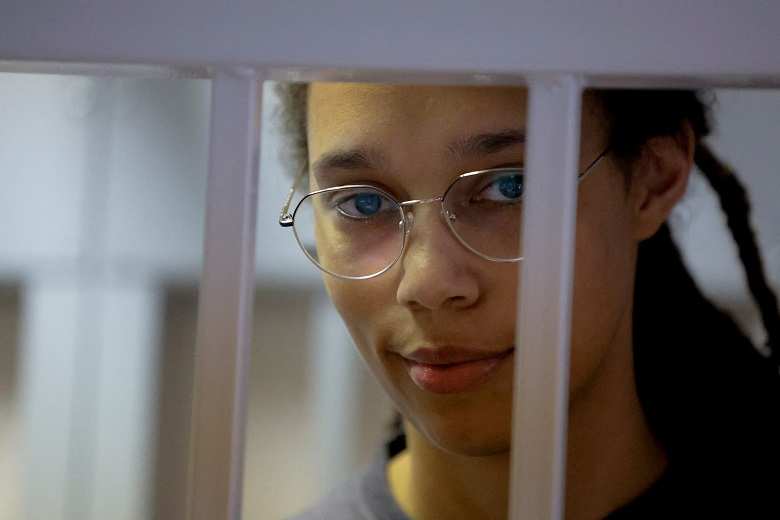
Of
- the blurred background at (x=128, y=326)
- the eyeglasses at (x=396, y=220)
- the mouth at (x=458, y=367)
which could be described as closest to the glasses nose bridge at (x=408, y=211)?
the eyeglasses at (x=396, y=220)

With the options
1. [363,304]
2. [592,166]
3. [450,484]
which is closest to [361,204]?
[363,304]

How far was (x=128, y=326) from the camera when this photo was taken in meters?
2.89

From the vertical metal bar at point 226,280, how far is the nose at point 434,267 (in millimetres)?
333

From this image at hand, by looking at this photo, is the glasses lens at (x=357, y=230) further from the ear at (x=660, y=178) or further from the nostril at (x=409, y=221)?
the ear at (x=660, y=178)

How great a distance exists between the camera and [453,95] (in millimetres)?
835

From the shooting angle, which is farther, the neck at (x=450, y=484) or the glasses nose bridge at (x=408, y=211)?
the neck at (x=450, y=484)

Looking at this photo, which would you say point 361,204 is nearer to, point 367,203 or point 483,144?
point 367,203

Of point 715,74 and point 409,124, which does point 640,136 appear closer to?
point 409,124

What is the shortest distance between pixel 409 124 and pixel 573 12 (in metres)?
0.37

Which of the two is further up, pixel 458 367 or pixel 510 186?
pixel 510 186

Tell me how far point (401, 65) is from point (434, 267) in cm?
37

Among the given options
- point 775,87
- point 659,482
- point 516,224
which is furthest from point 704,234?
point 775,87

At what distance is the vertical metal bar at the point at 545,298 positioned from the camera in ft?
1.66

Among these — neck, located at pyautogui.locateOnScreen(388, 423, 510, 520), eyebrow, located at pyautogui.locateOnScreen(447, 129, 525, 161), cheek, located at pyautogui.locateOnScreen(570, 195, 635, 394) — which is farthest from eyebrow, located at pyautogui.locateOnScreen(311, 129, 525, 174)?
neck, located at pyautogui.locateOnScreen(388, 423, 510, 520)
